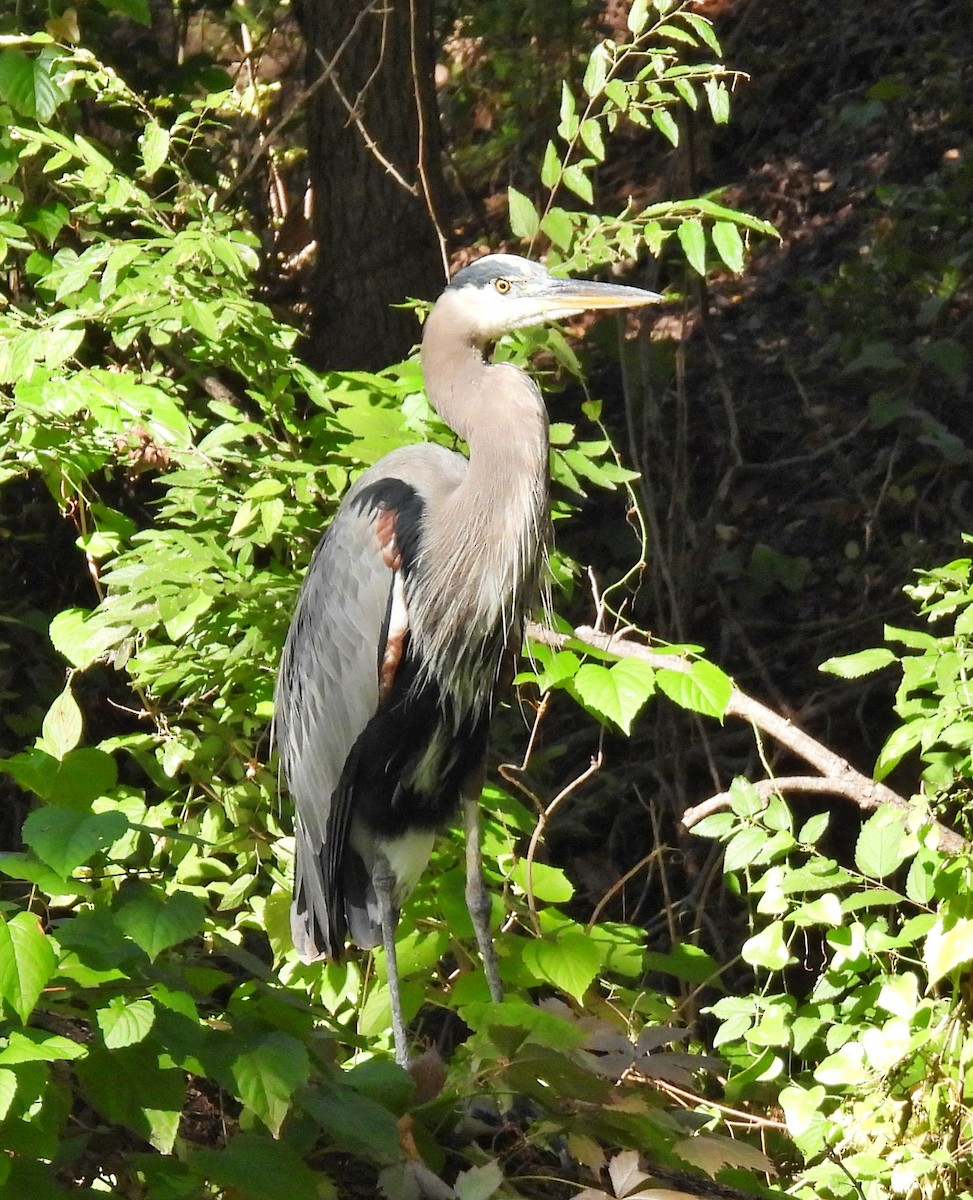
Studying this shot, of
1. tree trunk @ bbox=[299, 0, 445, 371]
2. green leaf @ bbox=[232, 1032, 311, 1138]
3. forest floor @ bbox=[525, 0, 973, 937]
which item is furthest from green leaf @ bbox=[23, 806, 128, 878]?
tree trunk @ bbox=[299, 0, 445, 371]

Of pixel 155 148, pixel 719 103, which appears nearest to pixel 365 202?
pixel 155 148

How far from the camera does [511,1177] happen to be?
7.36 ft

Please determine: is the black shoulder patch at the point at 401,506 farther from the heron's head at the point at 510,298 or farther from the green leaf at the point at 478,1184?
the green leaf at the point at 478,1184

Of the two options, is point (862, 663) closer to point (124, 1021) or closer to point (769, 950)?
point (769, 950)

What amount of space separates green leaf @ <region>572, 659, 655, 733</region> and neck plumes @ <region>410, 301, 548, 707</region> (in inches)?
23.0

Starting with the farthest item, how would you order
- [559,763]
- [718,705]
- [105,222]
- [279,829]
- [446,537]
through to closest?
1. [559,763]
2. [105,222]
3. [279,829]
4. [446,537]
5. [718,705]

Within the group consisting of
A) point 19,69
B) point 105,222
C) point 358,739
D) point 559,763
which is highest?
point 19,69

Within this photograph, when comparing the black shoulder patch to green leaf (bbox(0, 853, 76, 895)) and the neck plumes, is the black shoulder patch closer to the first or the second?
the neck plumes

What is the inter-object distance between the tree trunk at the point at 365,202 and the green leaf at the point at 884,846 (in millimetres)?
2596

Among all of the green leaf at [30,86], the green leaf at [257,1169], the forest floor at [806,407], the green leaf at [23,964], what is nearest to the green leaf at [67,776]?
the green leaf at [23,964]

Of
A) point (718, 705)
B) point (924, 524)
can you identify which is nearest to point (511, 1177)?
point (718, 705)

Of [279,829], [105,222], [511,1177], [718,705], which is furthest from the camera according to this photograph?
[105,222]

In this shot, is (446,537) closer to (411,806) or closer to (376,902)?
(411,806)

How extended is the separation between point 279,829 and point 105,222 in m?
1.79
